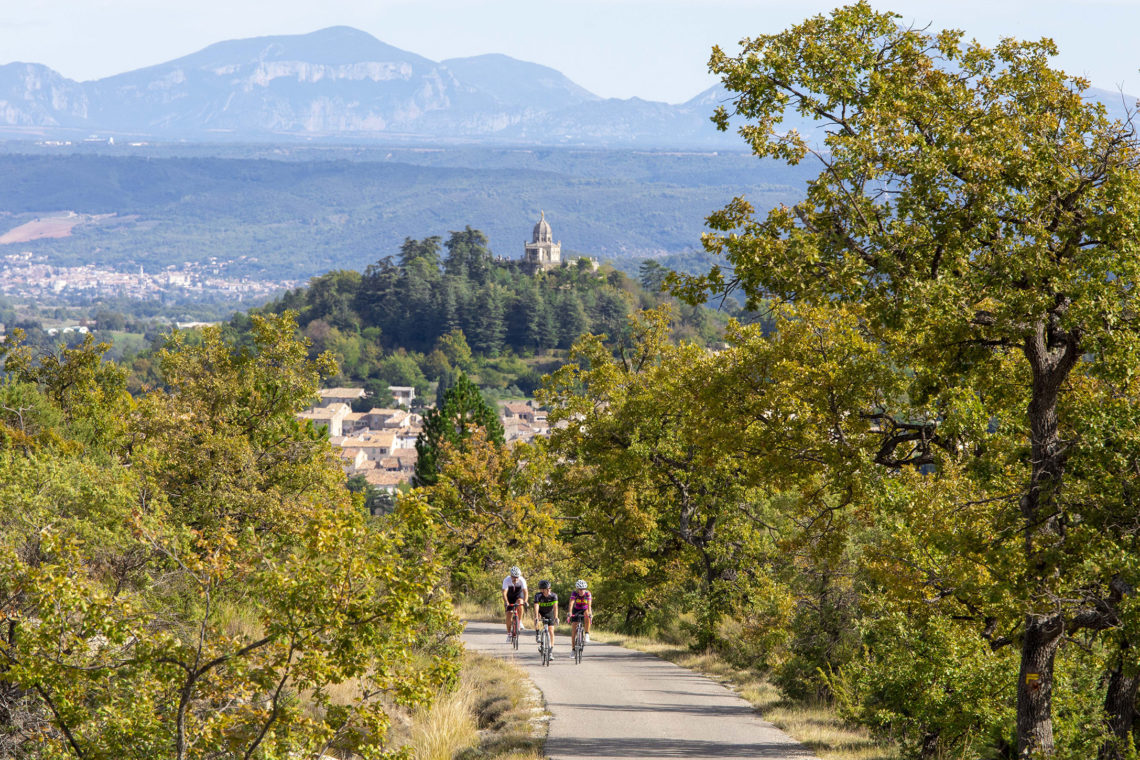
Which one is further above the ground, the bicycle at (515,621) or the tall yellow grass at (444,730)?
the tall yellow grass at (444,730)

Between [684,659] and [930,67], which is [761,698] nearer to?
[684,659]

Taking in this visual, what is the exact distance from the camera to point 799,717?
1343 cm

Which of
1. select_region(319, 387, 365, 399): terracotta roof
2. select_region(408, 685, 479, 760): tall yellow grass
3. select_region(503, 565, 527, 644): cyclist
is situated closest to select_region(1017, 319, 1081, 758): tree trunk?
select_region(408, 685, 479, 760): tall yellow grass

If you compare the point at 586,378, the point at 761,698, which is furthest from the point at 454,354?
the point at 761,698

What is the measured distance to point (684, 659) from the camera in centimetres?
1966

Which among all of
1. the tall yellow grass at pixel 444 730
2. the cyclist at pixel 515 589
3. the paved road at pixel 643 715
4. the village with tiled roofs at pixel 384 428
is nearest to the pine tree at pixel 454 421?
the paved road at pixel 643 715

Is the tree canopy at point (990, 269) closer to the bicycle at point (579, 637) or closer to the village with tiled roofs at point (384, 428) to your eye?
the bicycle at point (579, 637)

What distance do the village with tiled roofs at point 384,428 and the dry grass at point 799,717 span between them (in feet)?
349

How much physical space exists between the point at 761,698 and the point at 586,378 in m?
12.1

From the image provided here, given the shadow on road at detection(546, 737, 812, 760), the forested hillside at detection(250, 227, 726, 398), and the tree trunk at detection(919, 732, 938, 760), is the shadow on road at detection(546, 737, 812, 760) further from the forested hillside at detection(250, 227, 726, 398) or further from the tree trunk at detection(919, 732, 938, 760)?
the forested hillside at detection(250, 227, 726, 398)

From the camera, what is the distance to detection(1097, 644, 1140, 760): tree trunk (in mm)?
9469

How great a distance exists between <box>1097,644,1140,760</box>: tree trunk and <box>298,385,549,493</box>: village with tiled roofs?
114 meters

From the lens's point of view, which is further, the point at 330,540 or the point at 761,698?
the point at 761,698

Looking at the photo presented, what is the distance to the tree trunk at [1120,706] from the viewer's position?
9.47m
